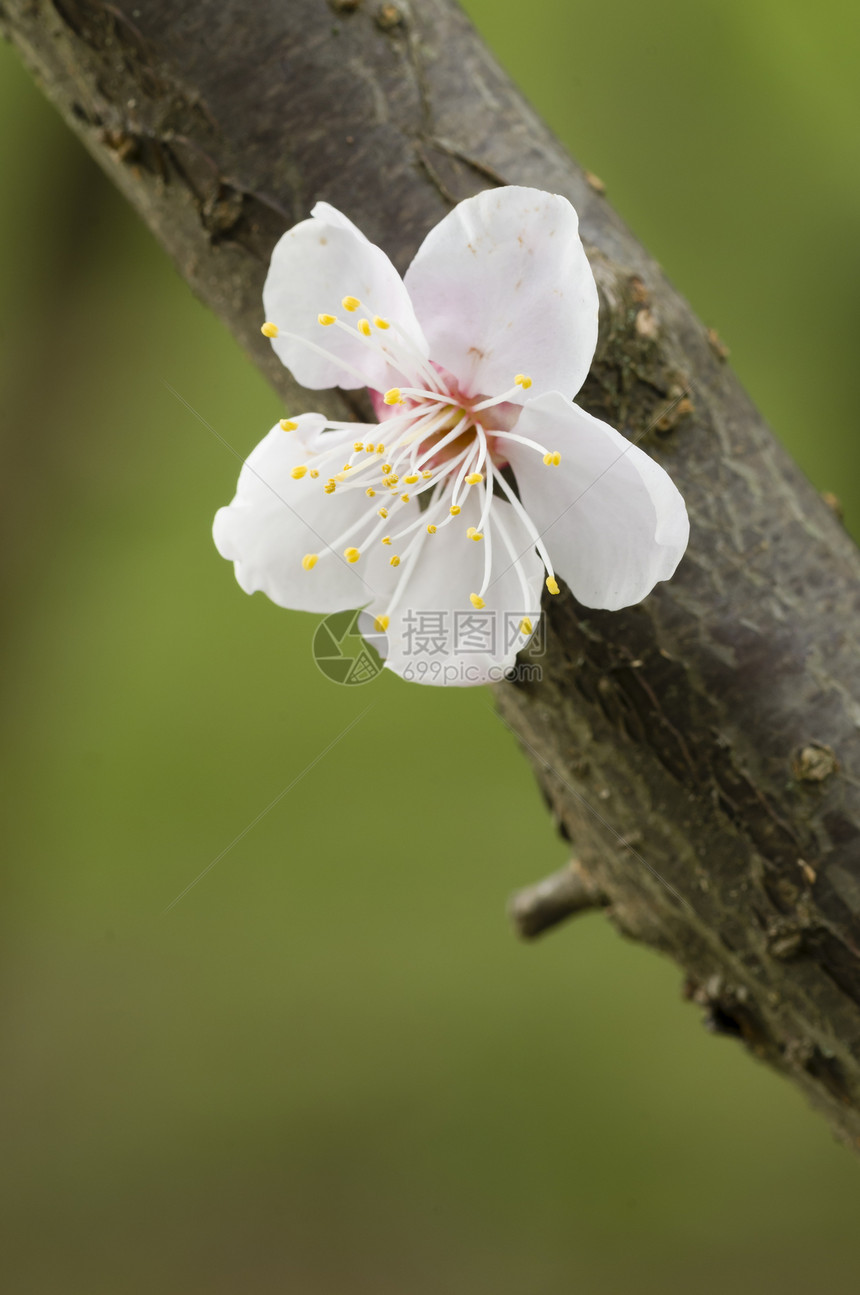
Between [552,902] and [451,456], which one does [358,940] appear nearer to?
[552,902]

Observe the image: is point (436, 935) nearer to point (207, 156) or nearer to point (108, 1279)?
point (108, 1279)

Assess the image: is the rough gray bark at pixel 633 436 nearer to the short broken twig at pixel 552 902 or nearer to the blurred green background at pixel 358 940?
the short broken twig at pixel 552 902

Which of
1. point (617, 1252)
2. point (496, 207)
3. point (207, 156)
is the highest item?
point (207, 156)

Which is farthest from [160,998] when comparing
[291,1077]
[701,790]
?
[701,790]

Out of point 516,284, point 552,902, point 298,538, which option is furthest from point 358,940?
point 516,284

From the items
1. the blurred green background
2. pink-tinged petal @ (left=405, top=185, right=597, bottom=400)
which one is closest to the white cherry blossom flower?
pink-tinged petal @ (left=405, top=185, right=597, bottom=400)

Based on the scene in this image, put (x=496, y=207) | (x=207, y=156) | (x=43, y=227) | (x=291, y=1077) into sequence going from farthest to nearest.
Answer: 1. (x=291, y=1077)
2. (x=43, y=227)
3. (x=207, y=156)
4. (x=496, y=207)

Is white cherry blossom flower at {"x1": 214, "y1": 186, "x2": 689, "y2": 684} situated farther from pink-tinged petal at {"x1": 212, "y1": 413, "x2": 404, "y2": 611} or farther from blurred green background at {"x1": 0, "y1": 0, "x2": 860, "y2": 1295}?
blurred green background at {"x1": 0, "y1": 0, "x2": 860, "y2": 1295}
